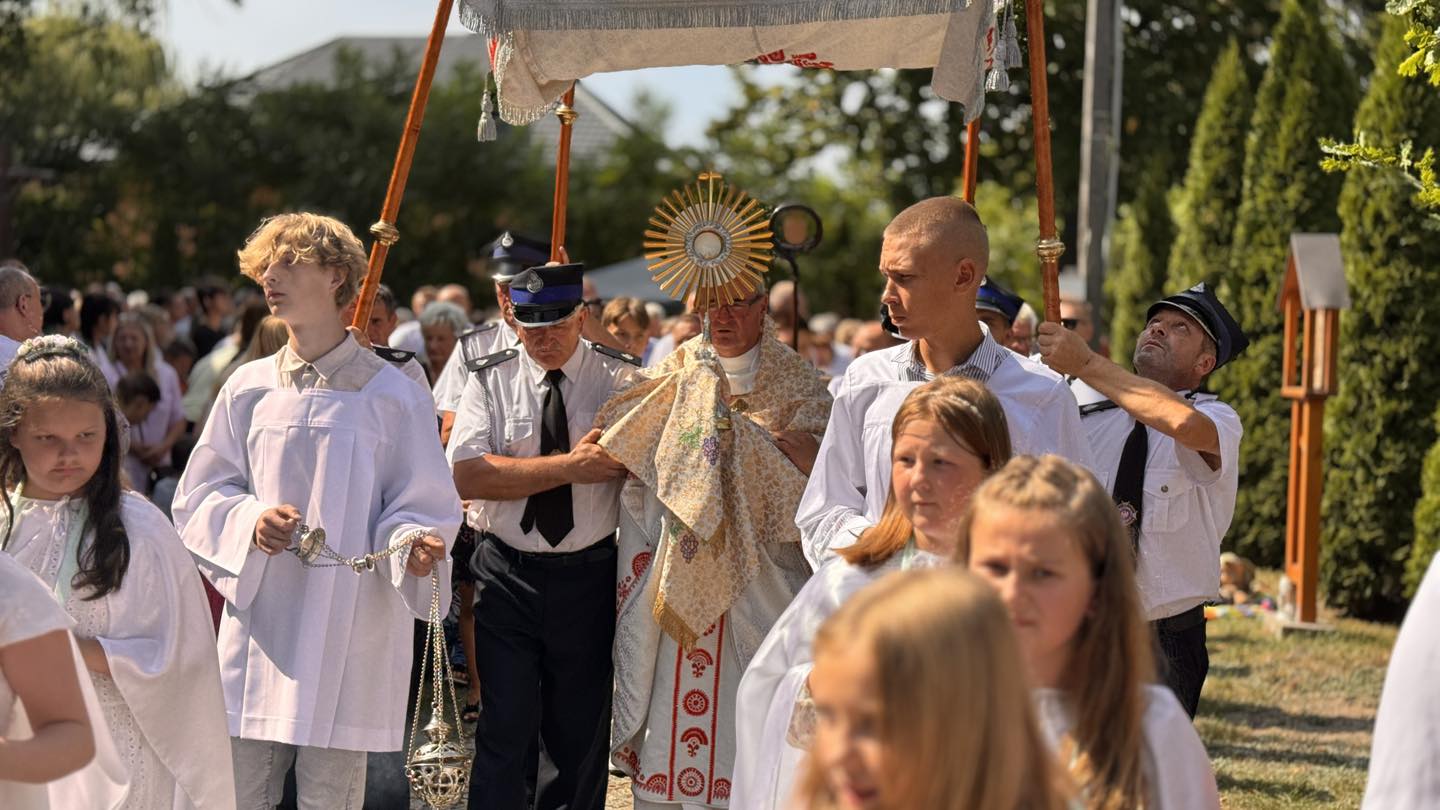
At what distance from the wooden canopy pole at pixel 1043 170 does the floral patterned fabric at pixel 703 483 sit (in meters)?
1.20

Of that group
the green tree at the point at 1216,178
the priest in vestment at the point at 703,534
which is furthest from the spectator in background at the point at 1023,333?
the green tree at the point at 1216,178

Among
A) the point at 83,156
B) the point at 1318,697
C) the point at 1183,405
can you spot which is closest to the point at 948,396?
the point at 1183,405

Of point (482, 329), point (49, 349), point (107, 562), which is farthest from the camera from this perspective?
point (482, 329)

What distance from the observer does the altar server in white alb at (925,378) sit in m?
5.07

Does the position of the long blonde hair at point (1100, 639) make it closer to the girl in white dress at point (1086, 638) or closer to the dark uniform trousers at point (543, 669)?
the girl in white dress at point (1086, 638)

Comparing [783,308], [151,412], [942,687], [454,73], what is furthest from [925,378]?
[454,73]

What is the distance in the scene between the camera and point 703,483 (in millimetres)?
Answer: 6168

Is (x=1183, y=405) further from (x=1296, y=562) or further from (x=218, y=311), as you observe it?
(x=218, y=311)

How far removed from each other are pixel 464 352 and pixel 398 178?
3.98ft

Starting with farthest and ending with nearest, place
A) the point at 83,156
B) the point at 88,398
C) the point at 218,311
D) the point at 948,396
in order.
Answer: the point at 83,156 < the point at 218,311 < the point at 88,398 < the point at 948,396

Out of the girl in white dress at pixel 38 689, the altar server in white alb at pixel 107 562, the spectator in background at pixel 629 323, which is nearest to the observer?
the girl in white dress at pixel 38 689

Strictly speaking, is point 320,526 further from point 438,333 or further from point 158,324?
point 158,324

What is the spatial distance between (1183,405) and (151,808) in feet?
9.42

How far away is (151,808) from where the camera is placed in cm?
440
